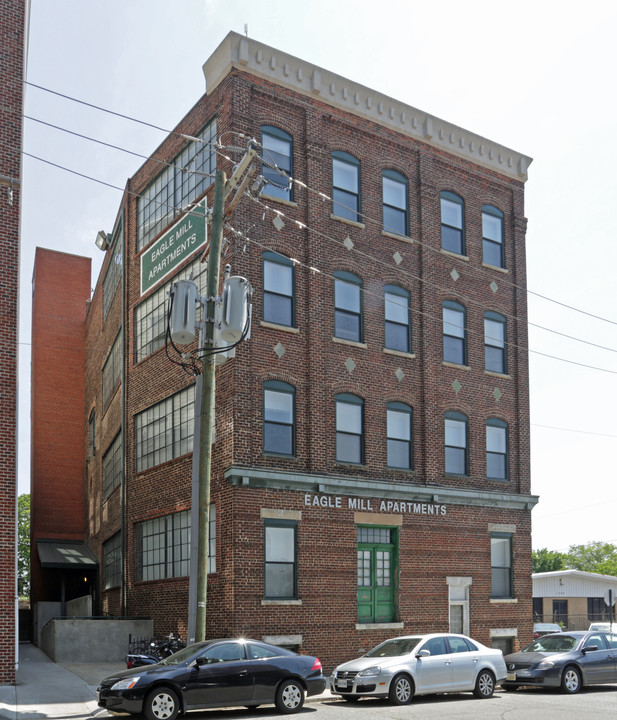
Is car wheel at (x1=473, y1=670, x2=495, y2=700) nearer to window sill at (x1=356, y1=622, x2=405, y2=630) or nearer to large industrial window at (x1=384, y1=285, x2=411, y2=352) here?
window sill at (x1=356, y1=622, x2=405, y2=630)

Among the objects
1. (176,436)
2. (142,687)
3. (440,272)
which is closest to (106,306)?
(176,436)

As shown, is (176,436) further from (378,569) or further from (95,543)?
(95,543)

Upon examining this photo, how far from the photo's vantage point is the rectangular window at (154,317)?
89.6ft

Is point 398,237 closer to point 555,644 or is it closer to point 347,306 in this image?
point 347,306

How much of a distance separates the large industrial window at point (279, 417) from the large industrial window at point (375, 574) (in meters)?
Answer: 3.45

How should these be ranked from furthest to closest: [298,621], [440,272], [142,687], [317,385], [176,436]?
[440,272]
[176,436]
[317,385]
[298,621]
[142,687]

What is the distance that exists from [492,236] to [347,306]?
7.44 meters

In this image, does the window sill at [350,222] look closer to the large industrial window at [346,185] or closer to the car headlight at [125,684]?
the large industrial window at [346,185]

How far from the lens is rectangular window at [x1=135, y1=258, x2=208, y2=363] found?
2731cm

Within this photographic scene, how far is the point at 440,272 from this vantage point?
2902 centimetres

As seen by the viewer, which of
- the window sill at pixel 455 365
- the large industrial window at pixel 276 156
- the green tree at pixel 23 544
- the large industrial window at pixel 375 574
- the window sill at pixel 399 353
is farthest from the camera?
the green tree at pixel 23 544

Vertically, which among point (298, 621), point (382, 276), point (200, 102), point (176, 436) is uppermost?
point (200, 102)

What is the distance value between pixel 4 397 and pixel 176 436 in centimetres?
790

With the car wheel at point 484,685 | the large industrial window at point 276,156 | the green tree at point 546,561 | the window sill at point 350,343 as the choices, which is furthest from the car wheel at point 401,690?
the green tree at point 546,561
